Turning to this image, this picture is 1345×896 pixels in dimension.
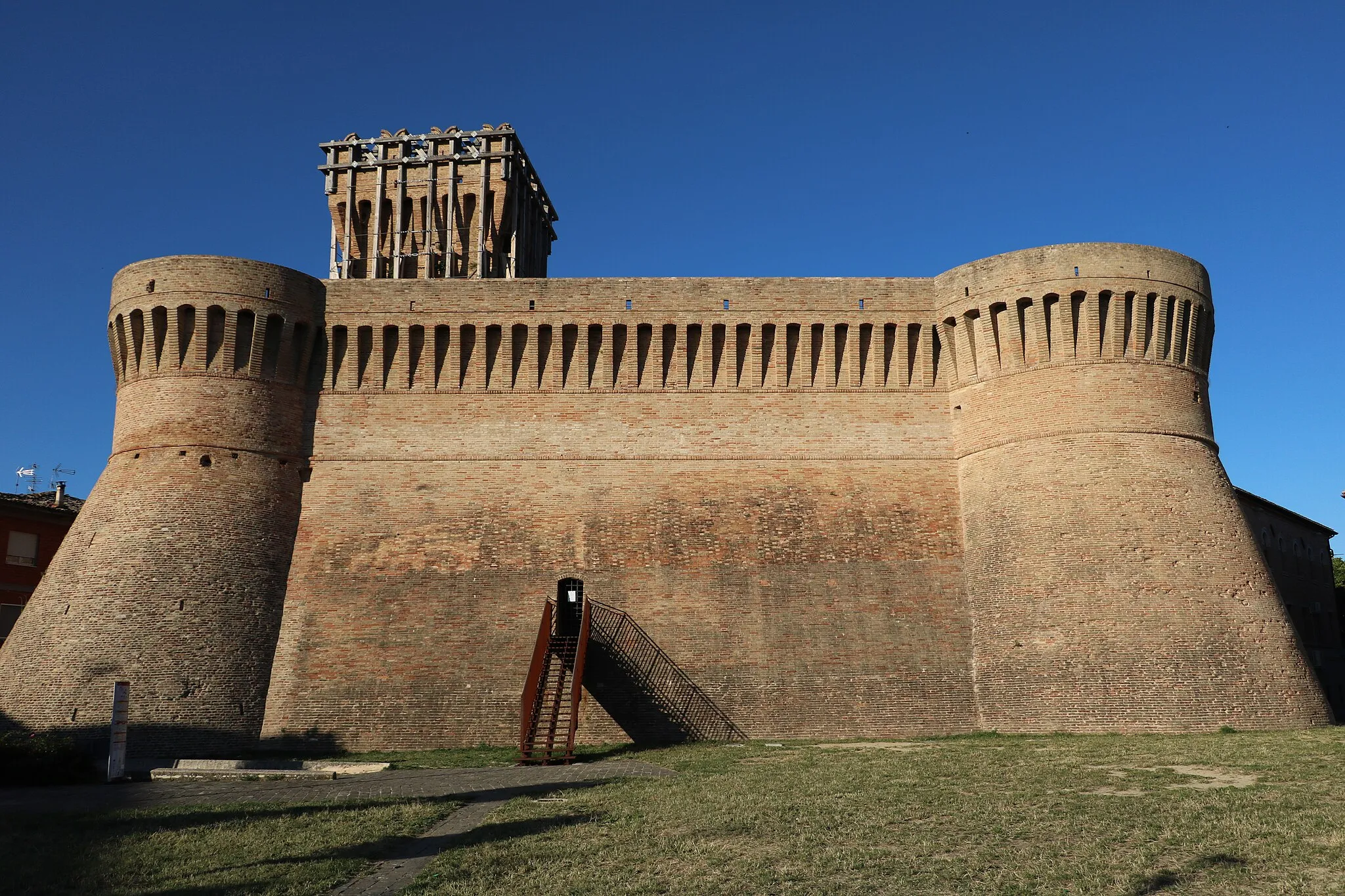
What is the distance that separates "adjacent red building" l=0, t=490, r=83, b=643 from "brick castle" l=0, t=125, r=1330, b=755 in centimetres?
746

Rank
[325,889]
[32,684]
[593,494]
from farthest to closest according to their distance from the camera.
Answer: [593,494] < [32,684] < [325,889]

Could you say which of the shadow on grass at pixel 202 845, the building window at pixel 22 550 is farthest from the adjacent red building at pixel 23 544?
the shadow on grass at pixel 202 845

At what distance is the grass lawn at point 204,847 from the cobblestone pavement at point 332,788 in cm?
71

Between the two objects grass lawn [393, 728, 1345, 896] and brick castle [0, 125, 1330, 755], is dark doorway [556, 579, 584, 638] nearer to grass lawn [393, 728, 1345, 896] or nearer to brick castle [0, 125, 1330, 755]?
brick castle [0, 125, 1330, 755]

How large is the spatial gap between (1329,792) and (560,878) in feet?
26.8

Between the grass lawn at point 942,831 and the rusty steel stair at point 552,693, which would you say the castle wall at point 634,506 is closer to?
the rusty steel stair at point 552,693

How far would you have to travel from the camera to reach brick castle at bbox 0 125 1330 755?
61.0 ft

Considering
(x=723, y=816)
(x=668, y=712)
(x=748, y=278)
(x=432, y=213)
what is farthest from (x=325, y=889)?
(x=432, y=213)

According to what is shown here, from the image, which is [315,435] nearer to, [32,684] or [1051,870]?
[32,684]

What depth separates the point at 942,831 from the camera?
9.24 m

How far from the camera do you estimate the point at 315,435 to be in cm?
2178

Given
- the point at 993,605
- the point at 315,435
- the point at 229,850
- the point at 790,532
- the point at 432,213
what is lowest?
Result: the point at 229,850

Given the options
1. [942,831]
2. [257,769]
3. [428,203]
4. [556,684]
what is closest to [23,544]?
[428,203]

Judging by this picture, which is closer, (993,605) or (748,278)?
(993,605)
